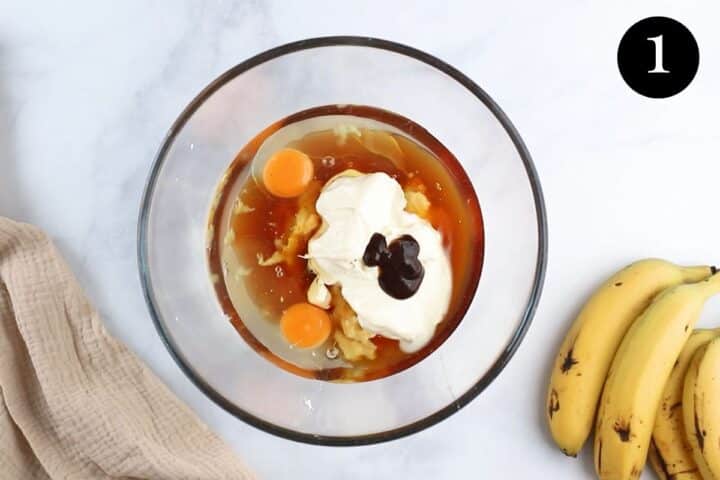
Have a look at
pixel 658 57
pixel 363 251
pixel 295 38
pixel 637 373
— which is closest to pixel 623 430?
pixel 637 373

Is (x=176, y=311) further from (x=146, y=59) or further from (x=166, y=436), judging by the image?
(x=146, y=59)

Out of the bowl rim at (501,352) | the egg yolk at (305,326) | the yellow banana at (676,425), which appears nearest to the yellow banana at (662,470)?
the yellow banana at (676,425)

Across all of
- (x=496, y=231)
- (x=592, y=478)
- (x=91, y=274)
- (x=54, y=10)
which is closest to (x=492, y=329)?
(x=496, y=231)

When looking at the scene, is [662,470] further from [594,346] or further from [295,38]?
[295,38]

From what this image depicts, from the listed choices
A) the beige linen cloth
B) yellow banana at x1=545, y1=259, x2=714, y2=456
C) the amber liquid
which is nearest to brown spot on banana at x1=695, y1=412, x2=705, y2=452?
yellow banana at x1=545, y1=259, x2=714, y2=456

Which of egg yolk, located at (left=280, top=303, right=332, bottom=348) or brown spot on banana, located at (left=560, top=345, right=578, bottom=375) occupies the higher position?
egg yolk, located at (left=280, top=303, right=332, bottom=348)

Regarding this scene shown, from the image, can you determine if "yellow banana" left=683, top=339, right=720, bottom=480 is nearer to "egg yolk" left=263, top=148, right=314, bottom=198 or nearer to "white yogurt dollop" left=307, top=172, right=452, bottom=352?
"white yogurt dollop" left=307, top=172, right=452, bottom=352
